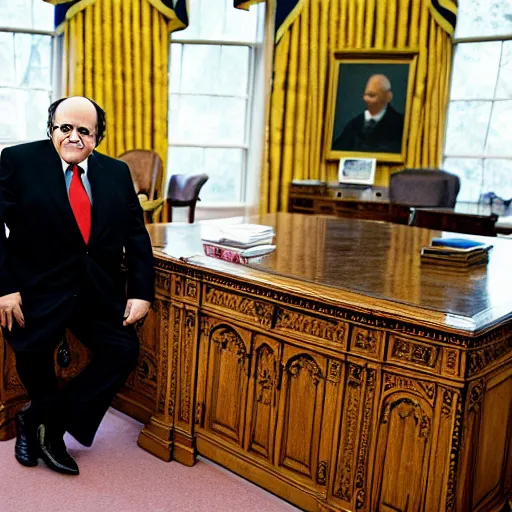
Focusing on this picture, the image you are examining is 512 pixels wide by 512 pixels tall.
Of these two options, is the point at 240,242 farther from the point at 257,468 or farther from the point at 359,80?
the point at 359,80

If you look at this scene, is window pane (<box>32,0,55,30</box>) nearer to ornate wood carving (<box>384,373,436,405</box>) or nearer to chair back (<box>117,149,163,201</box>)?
chair back (<box>117,149,163,201</box>)

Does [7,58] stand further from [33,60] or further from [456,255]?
[456,255]

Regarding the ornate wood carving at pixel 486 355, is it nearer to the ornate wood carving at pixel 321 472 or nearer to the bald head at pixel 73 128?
the ornate wood carving at pixel 321 472

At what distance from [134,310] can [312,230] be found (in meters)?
1.46

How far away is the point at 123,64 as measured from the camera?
606 cm

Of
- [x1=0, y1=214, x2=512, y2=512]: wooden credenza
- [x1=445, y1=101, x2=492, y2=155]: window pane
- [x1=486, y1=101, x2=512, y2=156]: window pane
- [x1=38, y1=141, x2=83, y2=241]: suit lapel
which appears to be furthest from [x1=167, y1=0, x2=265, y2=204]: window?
[x1=38, y1=141, x2=83, y2=241]: suit lapel

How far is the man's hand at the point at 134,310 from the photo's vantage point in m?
2.34

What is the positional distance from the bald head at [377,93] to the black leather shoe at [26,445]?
503cm

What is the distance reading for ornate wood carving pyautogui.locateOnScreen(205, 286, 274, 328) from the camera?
7.11 feet

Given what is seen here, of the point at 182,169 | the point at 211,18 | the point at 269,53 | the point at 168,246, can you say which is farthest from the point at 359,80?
the point at 168,246

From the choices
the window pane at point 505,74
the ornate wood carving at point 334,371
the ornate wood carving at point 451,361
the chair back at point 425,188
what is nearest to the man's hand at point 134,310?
the ornate wood carving at point 334,371

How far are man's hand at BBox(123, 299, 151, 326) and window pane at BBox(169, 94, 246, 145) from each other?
15.4ft

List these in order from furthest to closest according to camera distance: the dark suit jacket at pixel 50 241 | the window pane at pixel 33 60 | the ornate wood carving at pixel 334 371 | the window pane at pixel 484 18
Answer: the window pane at pixel 33 60 < the window pane at pixel 484 18 < the dark suit jacket at pixel 50 241 < the ornate wood carving at pixel 334 371

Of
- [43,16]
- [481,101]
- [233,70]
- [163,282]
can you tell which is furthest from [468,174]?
[163,282]
